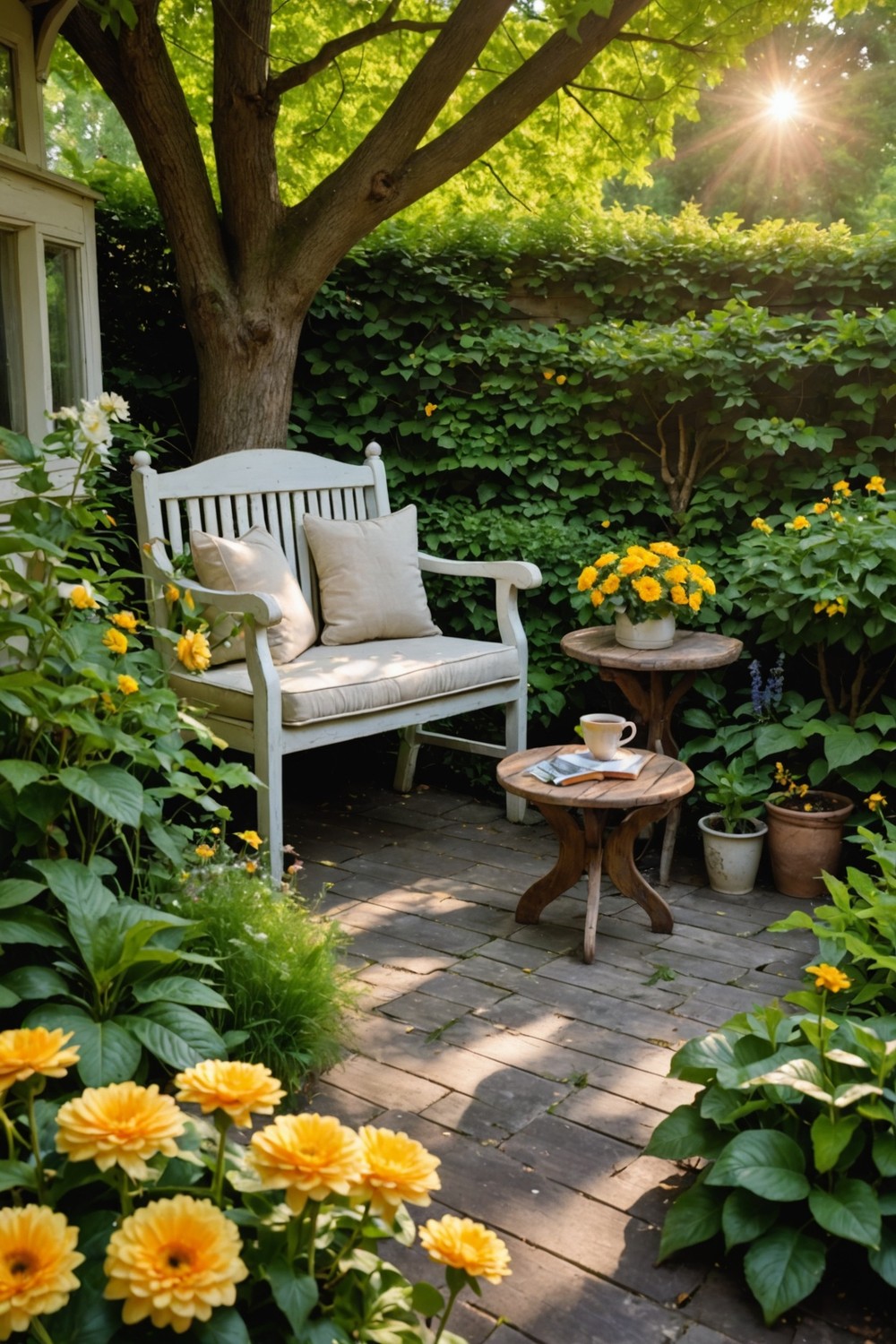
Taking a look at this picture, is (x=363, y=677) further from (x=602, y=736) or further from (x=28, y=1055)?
(x=28, y=1055)

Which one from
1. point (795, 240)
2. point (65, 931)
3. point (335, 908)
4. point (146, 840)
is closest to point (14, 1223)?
point (65, 931)

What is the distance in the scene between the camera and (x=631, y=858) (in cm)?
310

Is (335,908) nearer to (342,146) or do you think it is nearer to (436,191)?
(342,146)

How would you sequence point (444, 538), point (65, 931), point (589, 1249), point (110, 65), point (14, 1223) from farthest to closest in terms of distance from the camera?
point (444, 538)
point (110, 65)
point (65, 931)
point (589, 1249)
point (14, 1223)

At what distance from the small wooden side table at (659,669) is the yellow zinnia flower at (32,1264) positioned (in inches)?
101

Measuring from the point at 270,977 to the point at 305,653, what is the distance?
169cm

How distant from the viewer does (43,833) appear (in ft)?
6.98

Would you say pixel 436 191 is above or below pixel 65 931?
above

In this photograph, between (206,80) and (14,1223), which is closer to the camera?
(14,1223)

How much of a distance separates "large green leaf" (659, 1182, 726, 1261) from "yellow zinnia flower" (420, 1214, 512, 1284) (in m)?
0.74

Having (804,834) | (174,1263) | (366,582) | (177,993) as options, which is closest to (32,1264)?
(174,1263)

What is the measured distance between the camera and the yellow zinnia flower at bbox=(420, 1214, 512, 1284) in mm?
1132

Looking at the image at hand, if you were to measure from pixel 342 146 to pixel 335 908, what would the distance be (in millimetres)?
4423

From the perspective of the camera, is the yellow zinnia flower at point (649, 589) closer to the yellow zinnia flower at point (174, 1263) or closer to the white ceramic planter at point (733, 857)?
the white ceramic planter at point (733, 857)
